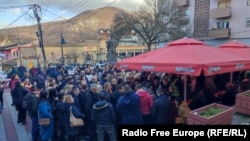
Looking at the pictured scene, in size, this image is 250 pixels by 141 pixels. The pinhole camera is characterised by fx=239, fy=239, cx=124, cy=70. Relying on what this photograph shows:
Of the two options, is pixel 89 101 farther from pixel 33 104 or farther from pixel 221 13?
pixel 221 13

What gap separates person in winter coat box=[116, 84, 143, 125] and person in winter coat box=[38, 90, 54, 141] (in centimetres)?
186

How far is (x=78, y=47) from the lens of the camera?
6844 centimetres

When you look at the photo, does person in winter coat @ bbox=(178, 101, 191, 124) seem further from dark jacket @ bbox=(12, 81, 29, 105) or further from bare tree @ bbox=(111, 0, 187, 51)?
bare tree @ bbox=(111, 0, 187, 51)

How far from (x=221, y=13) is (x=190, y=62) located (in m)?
29.2

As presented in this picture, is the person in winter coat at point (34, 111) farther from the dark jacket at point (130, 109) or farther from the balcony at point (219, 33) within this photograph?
the balcony at point (219, 33)

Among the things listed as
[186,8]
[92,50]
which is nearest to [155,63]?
[186,8]

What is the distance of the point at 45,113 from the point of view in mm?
6004

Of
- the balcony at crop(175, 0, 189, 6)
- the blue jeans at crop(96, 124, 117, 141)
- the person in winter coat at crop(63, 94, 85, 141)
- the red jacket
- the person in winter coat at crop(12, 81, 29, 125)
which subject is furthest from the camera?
the balcony at crop(175, 0, 189, 6)

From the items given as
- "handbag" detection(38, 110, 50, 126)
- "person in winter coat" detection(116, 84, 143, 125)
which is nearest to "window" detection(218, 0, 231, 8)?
"person in winter coat" detection(116, 84, 143, 125)

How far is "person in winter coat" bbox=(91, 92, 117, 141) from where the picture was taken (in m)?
5.50

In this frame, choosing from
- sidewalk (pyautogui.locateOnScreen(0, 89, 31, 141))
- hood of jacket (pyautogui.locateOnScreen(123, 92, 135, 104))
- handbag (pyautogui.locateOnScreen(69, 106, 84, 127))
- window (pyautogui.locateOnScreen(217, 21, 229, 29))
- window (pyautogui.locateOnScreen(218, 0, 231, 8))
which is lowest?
sidewalk (pyautogui.locateOnScreen(0, 89, 31, 141))

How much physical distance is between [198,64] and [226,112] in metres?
1.17

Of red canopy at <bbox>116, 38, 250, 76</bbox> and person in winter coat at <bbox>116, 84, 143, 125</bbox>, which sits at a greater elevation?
red canopy at <bbox>116, 38, 250, 76</bbox>

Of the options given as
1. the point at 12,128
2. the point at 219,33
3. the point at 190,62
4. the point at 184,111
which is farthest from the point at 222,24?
the point at 12,128
